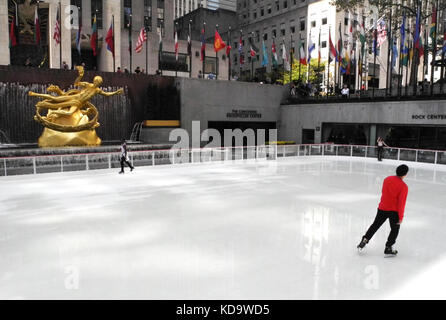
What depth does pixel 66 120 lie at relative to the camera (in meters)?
18.7

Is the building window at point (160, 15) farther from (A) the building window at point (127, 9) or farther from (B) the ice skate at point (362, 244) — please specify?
(B) the ice skate at point (362, 244)

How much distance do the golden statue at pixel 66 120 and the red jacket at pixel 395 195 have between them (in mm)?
16314

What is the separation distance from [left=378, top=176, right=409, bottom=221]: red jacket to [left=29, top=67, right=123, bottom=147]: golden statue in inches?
642

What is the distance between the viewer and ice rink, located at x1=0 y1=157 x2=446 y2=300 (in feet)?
15.9

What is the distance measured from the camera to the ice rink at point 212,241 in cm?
484

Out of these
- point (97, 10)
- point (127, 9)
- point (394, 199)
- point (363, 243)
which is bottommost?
point (363, 243)

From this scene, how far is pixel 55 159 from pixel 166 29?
43.9 m

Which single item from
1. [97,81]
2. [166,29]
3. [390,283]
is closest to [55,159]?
[97,81]

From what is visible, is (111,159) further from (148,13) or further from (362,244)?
(148,13)

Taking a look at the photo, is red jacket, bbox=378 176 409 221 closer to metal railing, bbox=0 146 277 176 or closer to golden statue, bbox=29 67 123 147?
metal railing, bbox=0 146 277 176

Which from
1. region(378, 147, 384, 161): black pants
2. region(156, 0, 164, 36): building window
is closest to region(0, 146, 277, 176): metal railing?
region(378, 147, 384, 161): black pants

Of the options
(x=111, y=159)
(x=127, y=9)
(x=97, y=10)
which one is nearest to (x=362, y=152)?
(x=111, y=159)

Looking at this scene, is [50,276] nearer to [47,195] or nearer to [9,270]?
[9,270]

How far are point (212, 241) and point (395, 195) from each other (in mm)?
3251
